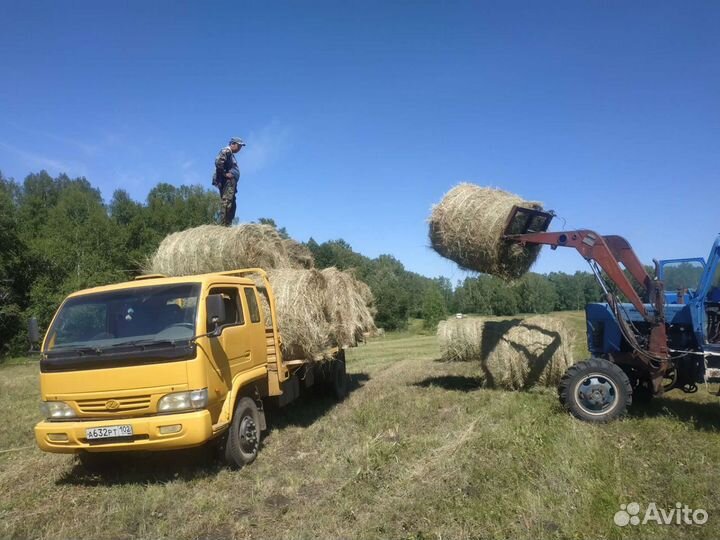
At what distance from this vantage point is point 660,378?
7539 mm

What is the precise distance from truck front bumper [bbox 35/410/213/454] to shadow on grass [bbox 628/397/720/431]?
6130mm

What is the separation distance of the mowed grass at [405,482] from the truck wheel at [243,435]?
158mm

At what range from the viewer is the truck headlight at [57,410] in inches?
218

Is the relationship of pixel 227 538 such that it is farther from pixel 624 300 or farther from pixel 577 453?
pixel 624 300

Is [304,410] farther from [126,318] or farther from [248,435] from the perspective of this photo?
[126,318]

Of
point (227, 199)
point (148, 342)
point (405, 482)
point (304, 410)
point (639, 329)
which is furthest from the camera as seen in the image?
point (227, 199)

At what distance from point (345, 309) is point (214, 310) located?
3335 millimetres

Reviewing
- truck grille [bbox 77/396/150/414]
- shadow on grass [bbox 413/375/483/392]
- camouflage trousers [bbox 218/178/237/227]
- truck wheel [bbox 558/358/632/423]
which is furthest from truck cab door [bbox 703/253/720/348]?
camouflage trousers [bbox 218/178/237/227]

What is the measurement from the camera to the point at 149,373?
5.32 m

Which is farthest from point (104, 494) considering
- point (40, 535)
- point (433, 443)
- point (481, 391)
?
point (481, 391)

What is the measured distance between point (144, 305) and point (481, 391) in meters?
6.40

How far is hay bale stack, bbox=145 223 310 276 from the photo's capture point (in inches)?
337

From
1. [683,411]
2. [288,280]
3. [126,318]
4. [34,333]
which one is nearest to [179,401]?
[126,318]

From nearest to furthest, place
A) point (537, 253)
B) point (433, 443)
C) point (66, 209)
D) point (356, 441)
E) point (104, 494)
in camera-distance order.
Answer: point (104, 494) < point (433, 443) < point (356, 441) < point (537, 253) < point (66, 209)
